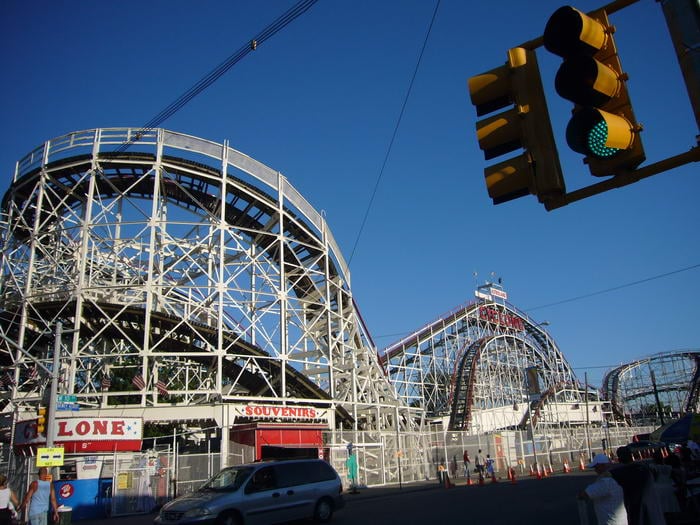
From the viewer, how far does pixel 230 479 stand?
12.9 m

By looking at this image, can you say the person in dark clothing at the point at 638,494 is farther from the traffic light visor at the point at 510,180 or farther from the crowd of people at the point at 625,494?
the traffic light visor at the point at 510,180

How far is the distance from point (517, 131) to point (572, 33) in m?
0.81

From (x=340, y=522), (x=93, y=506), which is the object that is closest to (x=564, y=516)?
(x=340, y=522)

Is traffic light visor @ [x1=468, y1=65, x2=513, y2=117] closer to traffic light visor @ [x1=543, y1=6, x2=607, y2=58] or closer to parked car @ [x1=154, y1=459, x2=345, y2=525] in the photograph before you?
traffic light visor @ [x1=543, y1=6, x2=607, y2=58]

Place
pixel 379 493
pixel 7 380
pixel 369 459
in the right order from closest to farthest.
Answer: pixel 379 493 → pixel 7 380 → pixel 369 459

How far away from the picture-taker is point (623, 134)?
3934 millimetres

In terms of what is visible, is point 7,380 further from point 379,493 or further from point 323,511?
point 323,511

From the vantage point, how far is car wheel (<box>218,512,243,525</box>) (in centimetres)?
1174

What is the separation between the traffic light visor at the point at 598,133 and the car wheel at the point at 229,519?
1057 cm

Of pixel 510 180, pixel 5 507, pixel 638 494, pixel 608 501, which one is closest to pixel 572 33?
pixel 510 180

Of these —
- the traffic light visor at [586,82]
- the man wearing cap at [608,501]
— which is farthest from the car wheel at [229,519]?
the traffic light visor at [586,82]

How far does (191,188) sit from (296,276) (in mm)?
7727

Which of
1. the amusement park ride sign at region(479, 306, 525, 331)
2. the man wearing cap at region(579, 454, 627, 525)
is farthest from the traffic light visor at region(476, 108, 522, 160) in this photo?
the amusement park ride sign at region(479, 306, 525, 331)

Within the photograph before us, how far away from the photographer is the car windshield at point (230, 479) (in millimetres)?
12516
